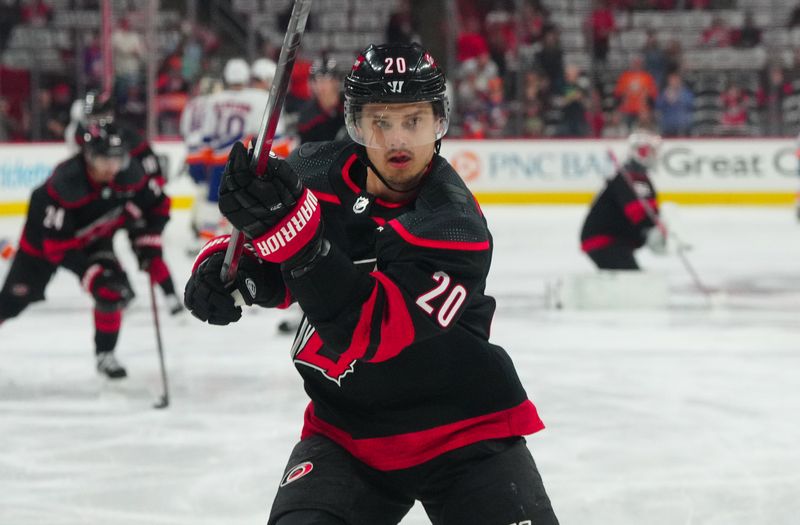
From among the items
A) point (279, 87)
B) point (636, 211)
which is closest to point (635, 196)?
point (636, 211)

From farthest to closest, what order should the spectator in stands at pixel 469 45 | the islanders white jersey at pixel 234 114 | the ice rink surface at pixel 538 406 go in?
the spectator in stands at pixel 469 45, the islanders white jersey at pixel 234 114, the ice rink surface at pixel 538 406

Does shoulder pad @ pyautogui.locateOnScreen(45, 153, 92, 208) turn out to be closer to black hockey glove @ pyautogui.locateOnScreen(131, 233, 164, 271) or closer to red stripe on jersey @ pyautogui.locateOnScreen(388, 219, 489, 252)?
black hockey glove @ pyautogui.locateOnScreen(131, 233, 164, 271)

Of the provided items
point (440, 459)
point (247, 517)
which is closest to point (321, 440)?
point (440, 459)

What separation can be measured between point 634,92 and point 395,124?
10.8 m

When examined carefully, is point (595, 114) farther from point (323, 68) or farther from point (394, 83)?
point (394, 83)

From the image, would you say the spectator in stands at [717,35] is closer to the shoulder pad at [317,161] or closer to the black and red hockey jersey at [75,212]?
the black and red hockey jersey at [75,212]

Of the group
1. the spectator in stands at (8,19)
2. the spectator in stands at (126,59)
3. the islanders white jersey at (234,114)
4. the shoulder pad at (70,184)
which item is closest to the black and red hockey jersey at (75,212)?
the shoulder pad at (70,184)

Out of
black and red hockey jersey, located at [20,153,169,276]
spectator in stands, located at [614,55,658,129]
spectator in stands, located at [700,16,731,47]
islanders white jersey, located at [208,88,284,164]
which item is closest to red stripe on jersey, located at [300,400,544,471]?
black and red hockey jersey, located at [20,153,169,276]

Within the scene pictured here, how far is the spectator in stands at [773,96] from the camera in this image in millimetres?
12031

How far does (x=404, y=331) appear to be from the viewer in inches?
70.4

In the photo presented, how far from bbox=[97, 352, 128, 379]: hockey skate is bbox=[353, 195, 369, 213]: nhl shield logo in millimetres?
3052

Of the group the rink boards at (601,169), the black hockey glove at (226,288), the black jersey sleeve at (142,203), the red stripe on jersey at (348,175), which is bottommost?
the rink boards at (601,169)

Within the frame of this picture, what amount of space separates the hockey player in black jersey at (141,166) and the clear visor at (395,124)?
282cm

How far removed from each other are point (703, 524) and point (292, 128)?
451cm
